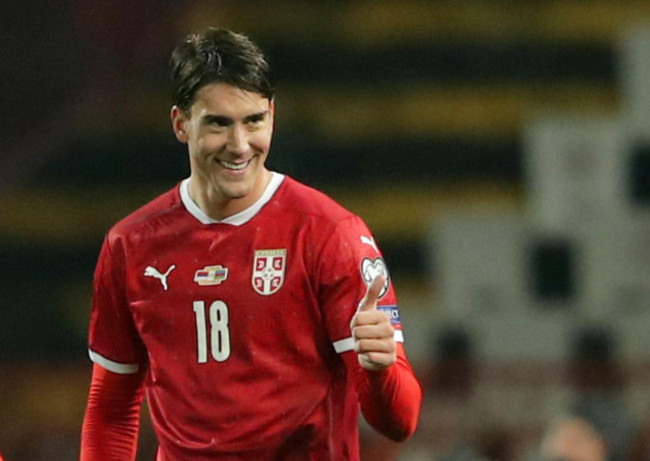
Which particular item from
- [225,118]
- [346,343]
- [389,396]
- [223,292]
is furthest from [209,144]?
[389,396]

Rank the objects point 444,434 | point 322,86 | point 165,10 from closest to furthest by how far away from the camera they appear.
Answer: point 444,434 → point 165,10 → point 322,86

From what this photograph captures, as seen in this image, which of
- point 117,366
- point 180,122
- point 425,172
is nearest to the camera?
point 180,122

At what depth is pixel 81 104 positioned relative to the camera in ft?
28.3

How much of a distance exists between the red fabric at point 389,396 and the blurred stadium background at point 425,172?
3121mm

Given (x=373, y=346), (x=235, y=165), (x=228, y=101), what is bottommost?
(x=373, y=346)

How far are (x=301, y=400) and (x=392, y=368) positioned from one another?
221mm

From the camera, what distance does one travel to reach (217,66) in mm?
2492

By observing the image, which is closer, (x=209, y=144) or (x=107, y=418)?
(x=209, y=144)

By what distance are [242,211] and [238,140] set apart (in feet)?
0.60

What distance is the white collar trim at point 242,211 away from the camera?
259cm

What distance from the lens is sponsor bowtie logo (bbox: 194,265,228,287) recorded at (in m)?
2.55

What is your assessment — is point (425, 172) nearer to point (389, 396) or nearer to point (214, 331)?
point (214, 331)

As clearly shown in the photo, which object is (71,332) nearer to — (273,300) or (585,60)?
(585,60)

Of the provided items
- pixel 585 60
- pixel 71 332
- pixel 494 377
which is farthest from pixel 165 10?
pixel 585 60
